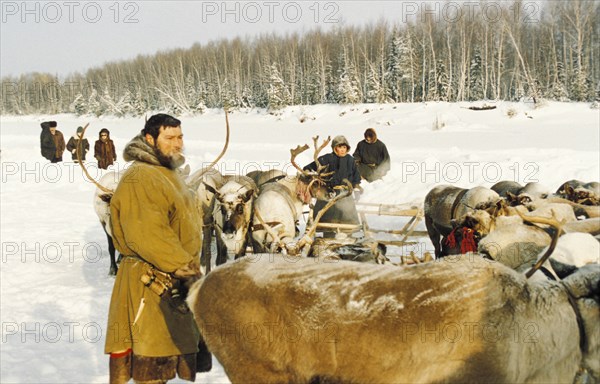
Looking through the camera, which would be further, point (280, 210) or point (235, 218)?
point (280, 210)

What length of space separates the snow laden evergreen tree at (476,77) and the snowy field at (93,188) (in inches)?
548

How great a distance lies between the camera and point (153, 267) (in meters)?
2.97

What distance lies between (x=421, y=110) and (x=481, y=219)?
34363 millimetres

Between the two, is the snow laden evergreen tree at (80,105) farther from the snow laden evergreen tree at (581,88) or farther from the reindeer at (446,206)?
the reindeer at (446,206)

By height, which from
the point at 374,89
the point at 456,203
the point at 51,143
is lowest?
the point at 456,203

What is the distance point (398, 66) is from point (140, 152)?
166ft

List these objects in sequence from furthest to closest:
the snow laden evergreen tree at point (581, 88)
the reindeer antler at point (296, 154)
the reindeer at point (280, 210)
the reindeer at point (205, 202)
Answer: the snow laden evergreen tree at point (581, 88) < the reindeer antler at point (296, 154) < the reindeer at point (205, 202) < the reindeer at point (280, 210)

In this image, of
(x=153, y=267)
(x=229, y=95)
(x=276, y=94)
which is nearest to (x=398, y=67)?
(x=276, y=94)

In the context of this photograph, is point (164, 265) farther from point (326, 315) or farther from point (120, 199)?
point (326, 315)

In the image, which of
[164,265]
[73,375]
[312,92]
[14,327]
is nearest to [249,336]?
[164,265]

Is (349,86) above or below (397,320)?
above

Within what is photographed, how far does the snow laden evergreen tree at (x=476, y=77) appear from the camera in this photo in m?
48.4

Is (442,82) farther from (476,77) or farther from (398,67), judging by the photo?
(398,67)

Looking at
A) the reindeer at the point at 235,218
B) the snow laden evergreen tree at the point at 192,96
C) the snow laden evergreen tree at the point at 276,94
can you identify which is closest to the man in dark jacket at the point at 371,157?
the reindeer at the point at 235,218
